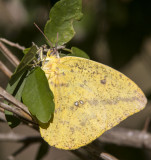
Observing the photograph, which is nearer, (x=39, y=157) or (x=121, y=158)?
(x=39, y=157)

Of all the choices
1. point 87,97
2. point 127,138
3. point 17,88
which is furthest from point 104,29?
point 17,88

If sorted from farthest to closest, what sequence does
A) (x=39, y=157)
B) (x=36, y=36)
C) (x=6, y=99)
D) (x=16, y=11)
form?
(x=16, y=11) < (x=36, y=36) < (x=39, y=157) < (x=6, y=99)

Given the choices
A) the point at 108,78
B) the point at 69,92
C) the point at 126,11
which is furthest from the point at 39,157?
the point at 126,11

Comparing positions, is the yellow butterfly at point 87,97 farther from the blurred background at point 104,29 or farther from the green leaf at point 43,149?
the blurred background at point 104,29

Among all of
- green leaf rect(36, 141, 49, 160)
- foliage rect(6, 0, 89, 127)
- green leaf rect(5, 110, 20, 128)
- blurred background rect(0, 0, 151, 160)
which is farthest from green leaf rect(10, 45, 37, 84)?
blurred background rect(0, 0, 151, 160)

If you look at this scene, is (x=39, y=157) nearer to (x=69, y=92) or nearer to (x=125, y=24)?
(x=69, y=92)
